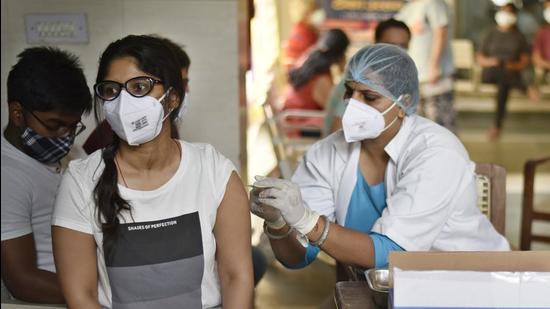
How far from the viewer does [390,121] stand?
209 centimetres

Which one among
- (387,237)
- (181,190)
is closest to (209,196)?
(181,190)

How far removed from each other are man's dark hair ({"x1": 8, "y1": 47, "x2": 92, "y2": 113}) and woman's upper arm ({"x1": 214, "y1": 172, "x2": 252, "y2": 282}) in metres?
0.56

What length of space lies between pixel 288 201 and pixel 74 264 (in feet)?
1.68

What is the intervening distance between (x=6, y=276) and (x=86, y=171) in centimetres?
49

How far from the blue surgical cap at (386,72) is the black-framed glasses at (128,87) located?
1.92 feet

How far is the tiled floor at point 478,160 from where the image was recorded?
139 inches

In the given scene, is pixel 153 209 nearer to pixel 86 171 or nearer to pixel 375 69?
pixel 86 171

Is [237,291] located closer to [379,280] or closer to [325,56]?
[379,280]

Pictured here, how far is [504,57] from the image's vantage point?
23.2 ft

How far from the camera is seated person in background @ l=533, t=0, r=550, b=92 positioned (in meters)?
7.57

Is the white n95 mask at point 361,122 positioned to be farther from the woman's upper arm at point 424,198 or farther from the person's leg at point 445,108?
the person's leg at point 445,108

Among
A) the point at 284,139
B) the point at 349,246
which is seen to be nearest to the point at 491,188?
the point at 349,246

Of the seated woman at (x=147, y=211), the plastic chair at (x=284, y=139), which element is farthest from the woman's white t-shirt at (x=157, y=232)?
the plastic chair at (x=284, y=139)

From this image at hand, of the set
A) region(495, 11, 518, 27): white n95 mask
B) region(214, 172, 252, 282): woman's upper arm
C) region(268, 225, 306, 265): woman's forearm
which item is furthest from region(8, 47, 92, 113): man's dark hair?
region(495, 11, 518, 27): white n95 mask
